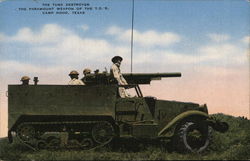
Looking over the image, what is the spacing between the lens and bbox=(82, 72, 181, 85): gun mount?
13.0 meters

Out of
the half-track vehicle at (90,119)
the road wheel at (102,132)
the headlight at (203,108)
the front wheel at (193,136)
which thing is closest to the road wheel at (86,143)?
the half-track vehicle at (90,119)

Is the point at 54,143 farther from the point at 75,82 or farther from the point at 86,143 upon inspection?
the point at 75,82

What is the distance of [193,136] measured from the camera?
41.1ft

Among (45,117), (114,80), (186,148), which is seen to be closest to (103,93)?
(114,80)

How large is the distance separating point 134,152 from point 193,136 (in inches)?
63.5

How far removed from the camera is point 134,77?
13.4 meters

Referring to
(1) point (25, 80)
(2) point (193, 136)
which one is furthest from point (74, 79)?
(2) point (193, 136)

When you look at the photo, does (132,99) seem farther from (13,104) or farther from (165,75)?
(13,104)

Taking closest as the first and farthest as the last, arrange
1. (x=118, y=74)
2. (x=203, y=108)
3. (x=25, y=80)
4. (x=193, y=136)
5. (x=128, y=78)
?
(x=193, y=136), (x=25, y=80), (x=118, y=74), (x=203, y=108), (x=128, y=78)

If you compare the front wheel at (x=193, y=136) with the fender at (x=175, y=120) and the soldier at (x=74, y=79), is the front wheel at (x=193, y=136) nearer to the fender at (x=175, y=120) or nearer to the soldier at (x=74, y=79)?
the fender at (x=175, y=120)

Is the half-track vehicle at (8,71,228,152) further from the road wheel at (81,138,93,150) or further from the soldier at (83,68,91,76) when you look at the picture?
the soldier at (83,68,91,76)

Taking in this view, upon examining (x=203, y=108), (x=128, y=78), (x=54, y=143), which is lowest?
(x=54, y=143)

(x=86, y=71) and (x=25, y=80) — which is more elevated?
(x=86, y=71)

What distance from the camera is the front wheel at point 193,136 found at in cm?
1224
